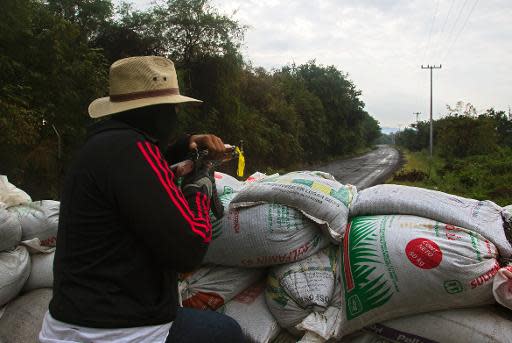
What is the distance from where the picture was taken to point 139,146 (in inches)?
46.4

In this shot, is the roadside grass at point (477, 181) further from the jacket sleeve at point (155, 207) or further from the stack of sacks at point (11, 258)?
the jacket sleeve at point (155, 207)

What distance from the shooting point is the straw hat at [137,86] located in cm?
133

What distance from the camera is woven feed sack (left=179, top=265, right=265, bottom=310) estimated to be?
212 cm

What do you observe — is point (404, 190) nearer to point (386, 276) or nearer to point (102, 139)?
point (386, 276)

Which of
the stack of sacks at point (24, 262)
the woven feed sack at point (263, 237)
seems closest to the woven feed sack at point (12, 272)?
the stack of sacks at point (24, 262)

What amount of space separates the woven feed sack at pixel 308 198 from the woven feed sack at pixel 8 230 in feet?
3.44

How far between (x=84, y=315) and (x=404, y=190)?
1.54 metres

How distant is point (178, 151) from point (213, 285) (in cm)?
74

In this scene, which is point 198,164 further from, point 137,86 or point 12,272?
point 12,272

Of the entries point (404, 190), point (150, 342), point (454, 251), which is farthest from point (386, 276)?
point (150, 342)

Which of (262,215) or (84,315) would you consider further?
(262,215)

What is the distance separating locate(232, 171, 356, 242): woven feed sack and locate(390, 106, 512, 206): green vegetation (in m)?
10.4

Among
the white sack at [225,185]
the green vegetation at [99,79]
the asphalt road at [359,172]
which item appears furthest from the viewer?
the asphalt road at [359,172]

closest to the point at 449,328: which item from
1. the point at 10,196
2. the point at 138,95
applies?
the point at 138,95
